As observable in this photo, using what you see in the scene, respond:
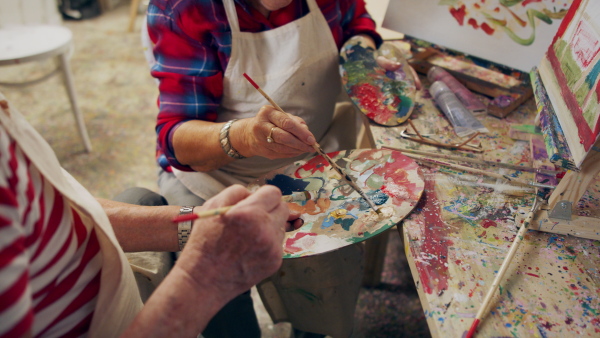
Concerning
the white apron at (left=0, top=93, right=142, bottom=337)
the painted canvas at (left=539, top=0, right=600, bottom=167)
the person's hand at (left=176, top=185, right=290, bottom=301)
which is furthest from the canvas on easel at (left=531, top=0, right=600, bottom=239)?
the white apron at (left=0, top=93, right=142, bottom=337)

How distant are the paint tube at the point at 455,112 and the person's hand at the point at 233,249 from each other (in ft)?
2.51

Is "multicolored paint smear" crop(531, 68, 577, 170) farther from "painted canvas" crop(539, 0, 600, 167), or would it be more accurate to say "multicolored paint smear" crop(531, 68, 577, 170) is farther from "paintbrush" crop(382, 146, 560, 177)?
"paintbrush" crop(382, 146, 560, 177)

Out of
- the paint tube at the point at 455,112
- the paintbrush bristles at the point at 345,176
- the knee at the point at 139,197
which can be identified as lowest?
the knee at the point at 139,197

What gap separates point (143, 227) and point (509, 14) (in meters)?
1.25

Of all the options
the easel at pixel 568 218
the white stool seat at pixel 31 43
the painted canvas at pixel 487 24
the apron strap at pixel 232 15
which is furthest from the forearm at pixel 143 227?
the white stool seat at pixel 31 43

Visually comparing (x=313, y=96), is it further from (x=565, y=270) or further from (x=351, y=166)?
(x=565, y=270)

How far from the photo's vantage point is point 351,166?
3.73 feet

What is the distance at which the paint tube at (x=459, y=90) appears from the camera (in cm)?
135

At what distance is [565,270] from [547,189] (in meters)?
0.25

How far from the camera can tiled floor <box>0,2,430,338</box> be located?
1.73m

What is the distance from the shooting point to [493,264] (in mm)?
854

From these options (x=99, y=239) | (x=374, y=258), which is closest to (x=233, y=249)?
(x=99, y=239)

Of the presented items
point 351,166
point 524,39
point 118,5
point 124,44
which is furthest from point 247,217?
point 118,5

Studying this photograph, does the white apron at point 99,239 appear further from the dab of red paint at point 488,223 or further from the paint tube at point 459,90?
the paint tube at point 459,90
